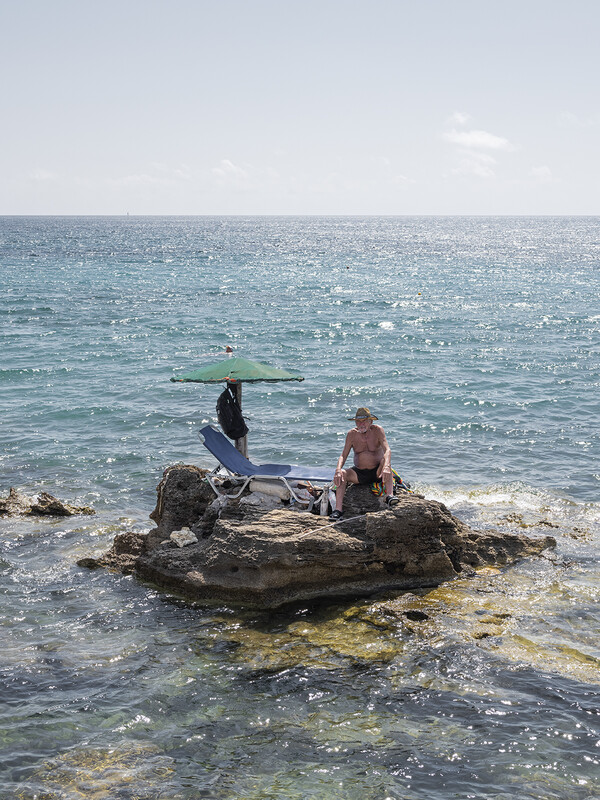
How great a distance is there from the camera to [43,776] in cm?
763

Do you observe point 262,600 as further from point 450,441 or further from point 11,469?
point 450,441

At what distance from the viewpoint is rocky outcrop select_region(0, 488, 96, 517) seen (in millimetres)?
14961

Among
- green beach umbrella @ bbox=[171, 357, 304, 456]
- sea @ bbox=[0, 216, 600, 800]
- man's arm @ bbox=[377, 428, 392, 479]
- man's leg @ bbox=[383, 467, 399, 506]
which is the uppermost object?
green beach umbrella @ bbox=[171, 357, 304, 456]

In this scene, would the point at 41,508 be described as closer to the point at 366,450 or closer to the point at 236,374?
the point at 236,374

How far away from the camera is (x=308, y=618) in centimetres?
1072

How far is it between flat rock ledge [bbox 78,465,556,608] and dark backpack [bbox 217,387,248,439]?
1.85 meters

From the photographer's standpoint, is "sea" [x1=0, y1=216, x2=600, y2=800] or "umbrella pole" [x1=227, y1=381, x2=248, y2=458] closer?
"sea" [x1=0, y1=216, x2=600, y2=800]

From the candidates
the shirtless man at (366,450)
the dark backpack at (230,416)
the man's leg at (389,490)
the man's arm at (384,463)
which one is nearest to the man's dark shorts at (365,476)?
the shirtless man at (366,450)

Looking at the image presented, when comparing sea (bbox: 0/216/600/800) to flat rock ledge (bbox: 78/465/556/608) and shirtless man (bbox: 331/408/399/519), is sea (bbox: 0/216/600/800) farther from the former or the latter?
shirtless man (bbox: 331/408/399/519)

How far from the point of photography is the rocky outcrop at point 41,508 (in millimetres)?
14961

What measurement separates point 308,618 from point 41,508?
665 cm

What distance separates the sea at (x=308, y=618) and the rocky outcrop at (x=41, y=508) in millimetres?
369

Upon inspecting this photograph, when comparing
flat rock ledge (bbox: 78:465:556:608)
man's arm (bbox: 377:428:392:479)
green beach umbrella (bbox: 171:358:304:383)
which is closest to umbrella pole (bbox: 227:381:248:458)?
green beach umbrella (bbox: 171:358:304:383)

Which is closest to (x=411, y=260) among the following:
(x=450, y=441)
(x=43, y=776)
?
(x=450, y=441)
